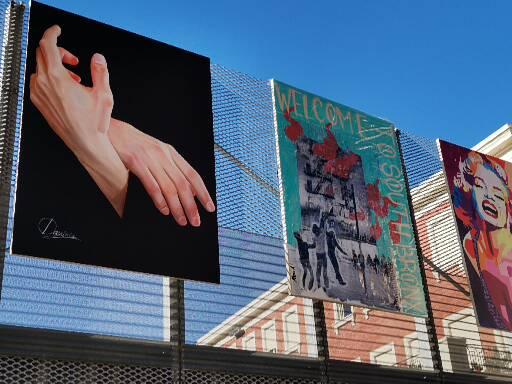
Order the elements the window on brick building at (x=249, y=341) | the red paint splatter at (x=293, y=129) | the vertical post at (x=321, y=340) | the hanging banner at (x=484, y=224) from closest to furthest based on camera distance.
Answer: the vertical post at (x=321, y=340), the window on brick building at (x=249, y=341), the red paint splatter at (x=293, y=129), the hanging banner at (x=484, y=224)

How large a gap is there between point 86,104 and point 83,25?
3.12 ft

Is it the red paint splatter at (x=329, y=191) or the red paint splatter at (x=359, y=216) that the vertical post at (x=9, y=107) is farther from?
the red paint splatter at (x=359, y=216)

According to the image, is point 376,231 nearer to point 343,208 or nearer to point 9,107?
point 343,208

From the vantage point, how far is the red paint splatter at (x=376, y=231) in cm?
923

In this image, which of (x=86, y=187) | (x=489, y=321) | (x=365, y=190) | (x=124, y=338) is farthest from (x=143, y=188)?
(x=489, y=321)

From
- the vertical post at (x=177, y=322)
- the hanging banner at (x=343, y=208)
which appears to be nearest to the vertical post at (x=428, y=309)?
the hanging banner at (x=343, y=208)

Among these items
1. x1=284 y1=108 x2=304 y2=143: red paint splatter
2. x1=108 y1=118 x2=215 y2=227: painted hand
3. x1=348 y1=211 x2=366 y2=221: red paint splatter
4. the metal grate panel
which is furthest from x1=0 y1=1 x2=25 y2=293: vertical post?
x1=348 y1=211 x2=366 y2=221: red paint splatter

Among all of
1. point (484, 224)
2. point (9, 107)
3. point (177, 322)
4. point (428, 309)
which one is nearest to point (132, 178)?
point (9, 107)

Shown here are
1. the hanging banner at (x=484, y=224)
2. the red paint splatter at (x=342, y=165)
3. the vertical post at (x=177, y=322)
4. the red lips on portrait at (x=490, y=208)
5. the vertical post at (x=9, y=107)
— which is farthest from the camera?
the red lips on portrait at (x=490, y=208)

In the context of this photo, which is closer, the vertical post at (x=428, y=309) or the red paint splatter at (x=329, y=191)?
the vertical post at (x=428, y=309)
